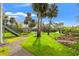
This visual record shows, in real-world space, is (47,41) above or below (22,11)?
below

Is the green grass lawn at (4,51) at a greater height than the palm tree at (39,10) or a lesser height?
lesser

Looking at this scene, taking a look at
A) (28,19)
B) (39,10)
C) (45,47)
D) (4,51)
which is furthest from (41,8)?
(4,51)

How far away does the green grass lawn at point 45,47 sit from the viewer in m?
3.37

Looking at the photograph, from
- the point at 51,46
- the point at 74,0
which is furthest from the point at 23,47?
the point at 74,0

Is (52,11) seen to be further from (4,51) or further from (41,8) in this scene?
(4,51)

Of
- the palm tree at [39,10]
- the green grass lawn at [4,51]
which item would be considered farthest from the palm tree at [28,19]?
the green grass lawn at [4,51]

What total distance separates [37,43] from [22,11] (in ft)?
1.26

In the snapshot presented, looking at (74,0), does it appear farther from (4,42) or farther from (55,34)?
(4,42)

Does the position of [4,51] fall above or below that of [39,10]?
below

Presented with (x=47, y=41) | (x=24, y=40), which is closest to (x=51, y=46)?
(x=47, y=41)

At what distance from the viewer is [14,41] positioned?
11.2 feet

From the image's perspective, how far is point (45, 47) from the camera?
3.37 m

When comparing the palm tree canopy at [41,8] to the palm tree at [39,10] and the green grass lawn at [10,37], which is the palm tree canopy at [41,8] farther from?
the green grass lawn at [10,37]

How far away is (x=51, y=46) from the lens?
3381mm
